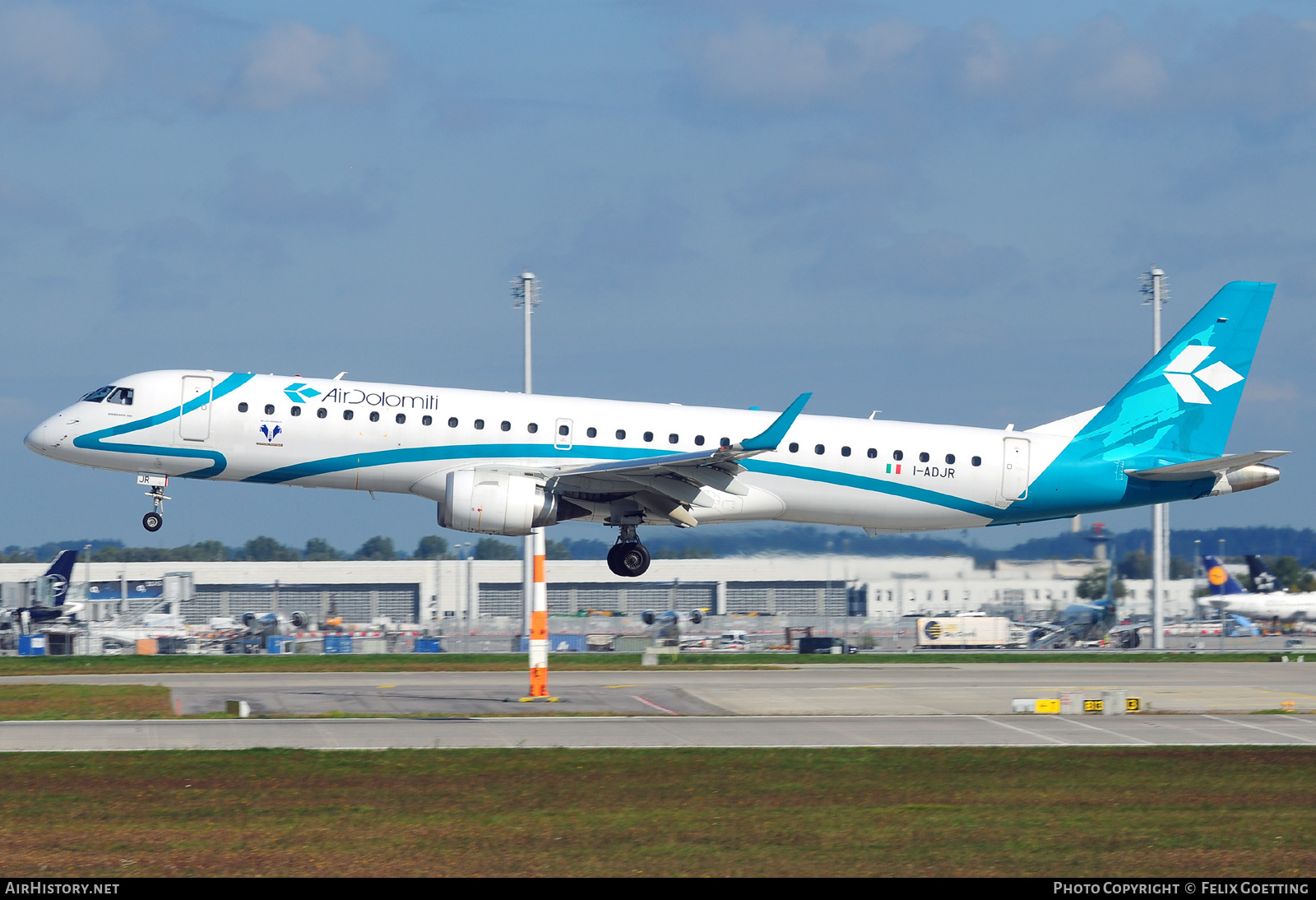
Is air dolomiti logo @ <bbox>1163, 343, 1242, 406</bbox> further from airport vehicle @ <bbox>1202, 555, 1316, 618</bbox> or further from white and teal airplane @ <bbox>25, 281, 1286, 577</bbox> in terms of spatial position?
airport vehicle @ <bbox>1202, 555, 1316, 618</bbox>

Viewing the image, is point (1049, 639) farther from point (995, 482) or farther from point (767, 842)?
point (767, 842)

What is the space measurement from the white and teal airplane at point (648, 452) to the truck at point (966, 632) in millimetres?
22104

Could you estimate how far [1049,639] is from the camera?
192ft

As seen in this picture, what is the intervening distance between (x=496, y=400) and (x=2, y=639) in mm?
28058

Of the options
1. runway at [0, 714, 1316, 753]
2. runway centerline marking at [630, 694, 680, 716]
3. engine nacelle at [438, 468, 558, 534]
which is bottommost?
runway centerline marking at [630, 694, 680, 716]

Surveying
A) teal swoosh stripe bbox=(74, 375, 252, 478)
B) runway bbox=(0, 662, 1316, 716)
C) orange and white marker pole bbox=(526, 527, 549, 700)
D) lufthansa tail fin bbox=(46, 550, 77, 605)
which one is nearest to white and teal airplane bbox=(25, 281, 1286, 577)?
teal swoosh stripe bbox=(74, 375, 252, 478)

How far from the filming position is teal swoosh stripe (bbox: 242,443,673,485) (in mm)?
32156

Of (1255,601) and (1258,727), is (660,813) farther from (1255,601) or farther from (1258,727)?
(1255,601)

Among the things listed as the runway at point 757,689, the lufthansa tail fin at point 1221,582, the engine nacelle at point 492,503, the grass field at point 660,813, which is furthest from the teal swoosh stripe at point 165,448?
the lufthansa tail fin at point 1221,582

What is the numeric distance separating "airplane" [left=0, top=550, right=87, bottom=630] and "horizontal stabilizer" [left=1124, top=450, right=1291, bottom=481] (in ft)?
146

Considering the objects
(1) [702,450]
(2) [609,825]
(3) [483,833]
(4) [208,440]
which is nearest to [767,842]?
(2) [609,825]

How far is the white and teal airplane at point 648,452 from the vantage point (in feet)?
105

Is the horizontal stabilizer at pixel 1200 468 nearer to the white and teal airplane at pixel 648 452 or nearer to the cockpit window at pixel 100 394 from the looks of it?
the white and teal airplane at pixel 648 452

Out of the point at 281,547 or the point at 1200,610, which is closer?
the point at 1200,610
